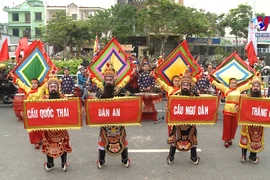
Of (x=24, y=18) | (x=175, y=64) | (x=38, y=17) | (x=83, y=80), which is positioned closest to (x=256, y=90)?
(x=175, y=64)

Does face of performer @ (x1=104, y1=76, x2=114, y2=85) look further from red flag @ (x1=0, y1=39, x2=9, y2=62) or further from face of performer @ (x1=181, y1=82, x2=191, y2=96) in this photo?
red flag @ (x1=0, y1=39, x2=9, y2=62)

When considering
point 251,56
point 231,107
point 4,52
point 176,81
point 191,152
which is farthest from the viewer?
→ point 4,52

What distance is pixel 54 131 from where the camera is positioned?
463 cm

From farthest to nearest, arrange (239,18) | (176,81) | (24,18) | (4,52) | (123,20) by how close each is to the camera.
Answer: (24,18) < (239,18) < (123,20) < (4,52) < (176,81)

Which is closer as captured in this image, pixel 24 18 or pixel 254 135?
pixel 254 135

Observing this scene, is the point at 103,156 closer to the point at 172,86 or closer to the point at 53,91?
the point at 53,91

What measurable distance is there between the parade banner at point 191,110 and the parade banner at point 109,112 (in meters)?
0.65

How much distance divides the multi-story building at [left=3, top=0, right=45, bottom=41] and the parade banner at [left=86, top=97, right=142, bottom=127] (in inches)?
1884

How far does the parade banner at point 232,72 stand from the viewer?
6188 mm

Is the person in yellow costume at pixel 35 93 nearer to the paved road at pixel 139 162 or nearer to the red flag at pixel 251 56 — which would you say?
the paved road at pixel 139 162

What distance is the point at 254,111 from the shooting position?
15.9 feet

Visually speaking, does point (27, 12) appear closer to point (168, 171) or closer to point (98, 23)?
point (98, 23)

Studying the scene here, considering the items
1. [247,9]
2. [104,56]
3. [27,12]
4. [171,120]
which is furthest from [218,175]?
[27,12]

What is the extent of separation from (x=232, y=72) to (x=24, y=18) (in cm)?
4972
